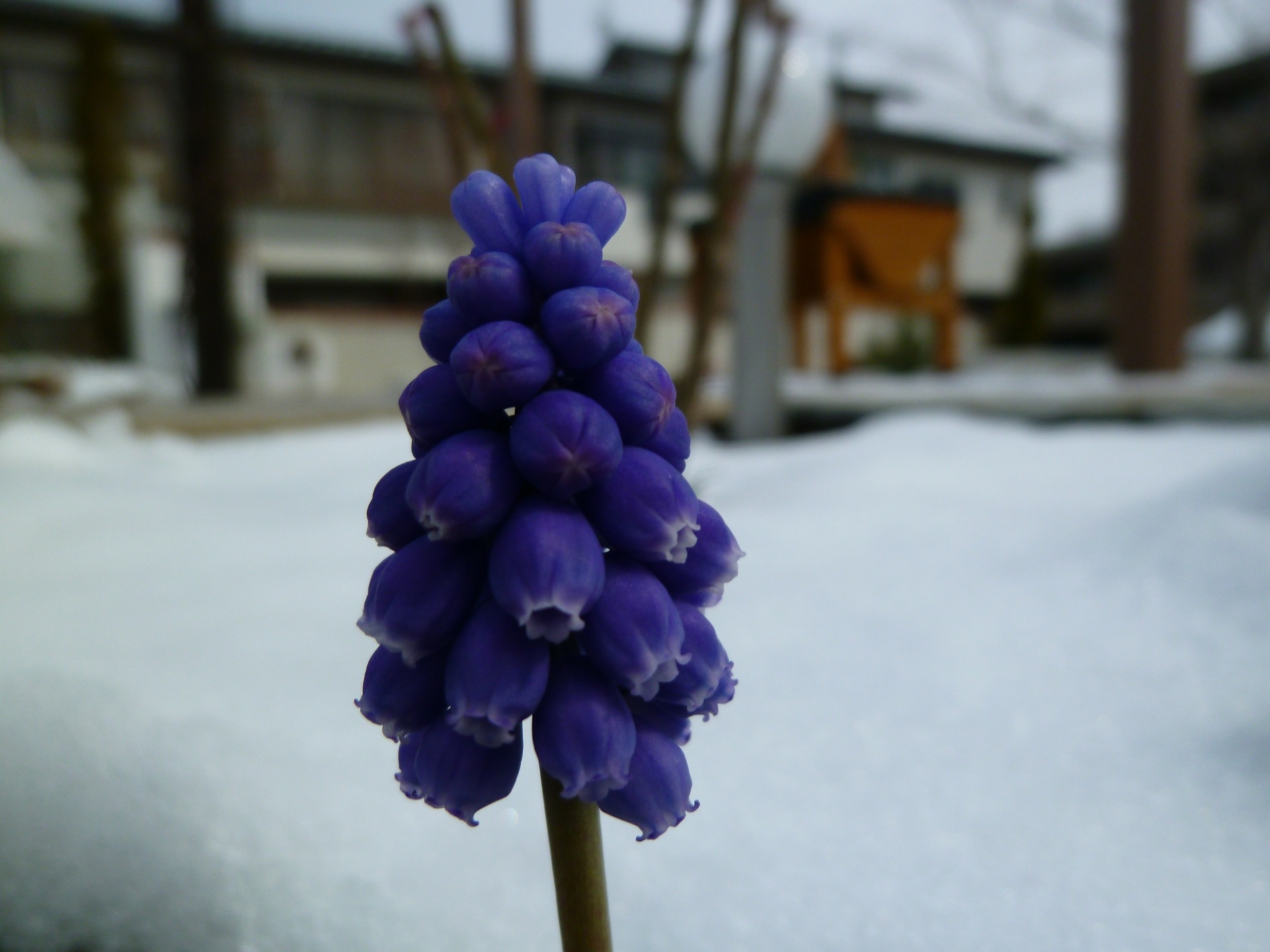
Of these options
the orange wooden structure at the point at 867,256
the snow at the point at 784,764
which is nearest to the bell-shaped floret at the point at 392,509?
the snow at the point at 784,764

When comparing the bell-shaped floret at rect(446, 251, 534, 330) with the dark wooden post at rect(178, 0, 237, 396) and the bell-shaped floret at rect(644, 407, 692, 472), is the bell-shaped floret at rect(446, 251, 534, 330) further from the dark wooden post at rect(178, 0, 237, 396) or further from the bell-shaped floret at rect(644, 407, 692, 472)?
the dark wooden post at rect(178, 0, 237, 396)

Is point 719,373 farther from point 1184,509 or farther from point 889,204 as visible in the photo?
point 1184,509

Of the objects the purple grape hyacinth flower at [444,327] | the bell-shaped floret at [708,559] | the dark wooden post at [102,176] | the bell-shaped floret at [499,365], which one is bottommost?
the bell-shaped floret at [708,559]

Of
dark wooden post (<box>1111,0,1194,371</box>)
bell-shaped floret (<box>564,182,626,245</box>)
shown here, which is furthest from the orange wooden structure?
bell-shaped floret (<box>564,182,626,245</box>)

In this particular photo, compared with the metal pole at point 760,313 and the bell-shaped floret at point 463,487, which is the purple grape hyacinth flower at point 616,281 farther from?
the metal pole at point 760,313

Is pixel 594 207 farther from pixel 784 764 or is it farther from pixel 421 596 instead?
pixel 784 764

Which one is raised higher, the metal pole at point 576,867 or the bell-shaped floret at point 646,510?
the bell-shaped floret at point 646,510
